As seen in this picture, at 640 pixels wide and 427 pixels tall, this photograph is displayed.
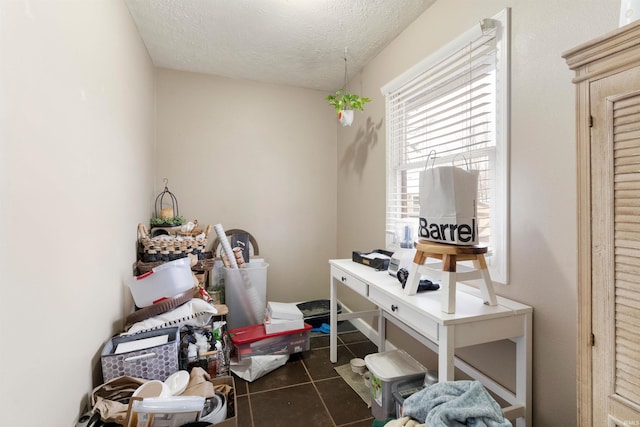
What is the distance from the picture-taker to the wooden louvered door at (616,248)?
710mm

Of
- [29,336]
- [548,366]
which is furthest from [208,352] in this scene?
[548,366]

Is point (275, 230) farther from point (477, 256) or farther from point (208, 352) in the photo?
point (477, 256)

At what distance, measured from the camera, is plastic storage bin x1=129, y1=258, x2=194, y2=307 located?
1794 millimetres

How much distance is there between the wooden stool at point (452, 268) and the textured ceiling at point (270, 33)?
162cm

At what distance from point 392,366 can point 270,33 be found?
2.43m

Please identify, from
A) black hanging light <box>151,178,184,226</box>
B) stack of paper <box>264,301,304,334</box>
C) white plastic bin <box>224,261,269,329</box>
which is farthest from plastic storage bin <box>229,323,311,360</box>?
black hanging light <box>151,178,184,226</box>

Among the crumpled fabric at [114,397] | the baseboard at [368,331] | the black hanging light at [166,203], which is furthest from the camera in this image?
the black hanging light at [166,203]

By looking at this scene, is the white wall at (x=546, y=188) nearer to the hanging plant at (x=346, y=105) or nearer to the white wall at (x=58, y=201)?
the hanging plant at (x=346, y=105)

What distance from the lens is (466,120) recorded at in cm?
165

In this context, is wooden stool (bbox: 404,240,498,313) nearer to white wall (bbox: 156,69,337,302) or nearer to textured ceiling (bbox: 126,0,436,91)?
textured ceiling (bbox: 126,0,436,91)

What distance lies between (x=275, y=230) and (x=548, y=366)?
2521 mm

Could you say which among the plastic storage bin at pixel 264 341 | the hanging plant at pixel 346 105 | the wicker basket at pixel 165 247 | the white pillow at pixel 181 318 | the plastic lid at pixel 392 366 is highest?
the hanging plant at pixel 346 105

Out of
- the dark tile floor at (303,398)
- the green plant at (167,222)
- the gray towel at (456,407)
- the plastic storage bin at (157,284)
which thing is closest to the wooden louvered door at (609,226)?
the gray towel at (456,407)

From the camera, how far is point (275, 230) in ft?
10.7
